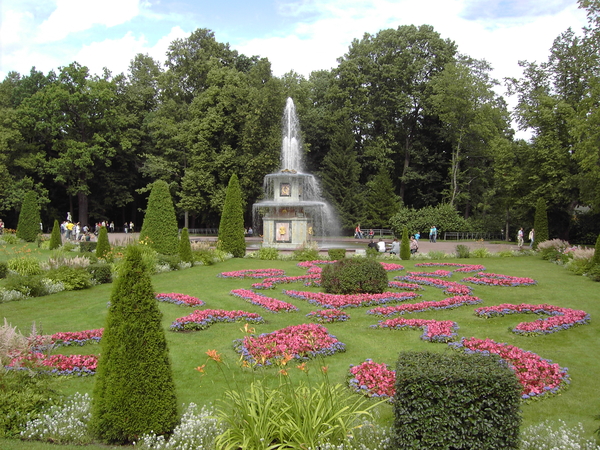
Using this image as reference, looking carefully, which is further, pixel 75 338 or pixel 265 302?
pixel 265 302

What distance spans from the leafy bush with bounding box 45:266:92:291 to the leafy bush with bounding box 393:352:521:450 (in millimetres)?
12769

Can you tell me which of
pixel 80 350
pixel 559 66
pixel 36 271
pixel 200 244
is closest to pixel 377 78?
pixel 559 66

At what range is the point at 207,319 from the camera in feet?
34.8

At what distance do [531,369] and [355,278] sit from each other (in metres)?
6.71

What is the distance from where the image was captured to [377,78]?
4878 centimetres

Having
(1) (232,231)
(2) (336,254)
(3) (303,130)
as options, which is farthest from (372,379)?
(3) (303,130)

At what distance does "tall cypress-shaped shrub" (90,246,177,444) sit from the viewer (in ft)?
17.0

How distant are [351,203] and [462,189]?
1187cm


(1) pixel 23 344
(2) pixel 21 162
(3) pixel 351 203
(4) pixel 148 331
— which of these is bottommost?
(1) pixel 23 344

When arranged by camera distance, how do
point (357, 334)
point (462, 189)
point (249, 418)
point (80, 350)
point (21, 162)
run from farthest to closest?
point (462, 189), point (21, 162), point (357, 334), point (80, 350), point (249, 418)

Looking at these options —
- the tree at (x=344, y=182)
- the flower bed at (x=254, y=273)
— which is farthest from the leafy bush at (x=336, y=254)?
the tree at (x=344, y=182)

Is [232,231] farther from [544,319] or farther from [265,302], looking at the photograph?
[544,319]

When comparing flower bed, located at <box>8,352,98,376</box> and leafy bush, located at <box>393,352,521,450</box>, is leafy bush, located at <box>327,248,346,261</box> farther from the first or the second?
leafy bush, located at <box>393,352,521,450</box>

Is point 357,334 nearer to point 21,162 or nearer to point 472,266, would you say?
point 472,266
